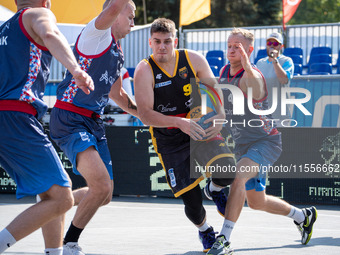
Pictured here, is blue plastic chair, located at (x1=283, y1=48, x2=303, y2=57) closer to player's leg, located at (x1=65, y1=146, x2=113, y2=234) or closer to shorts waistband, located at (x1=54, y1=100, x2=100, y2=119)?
shorts waistband, located at (x1=54, y1=100, x2=100, y2=119)

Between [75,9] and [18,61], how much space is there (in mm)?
8259

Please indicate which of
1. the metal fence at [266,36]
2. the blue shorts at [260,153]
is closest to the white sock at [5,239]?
the blue shorts at [260,153]

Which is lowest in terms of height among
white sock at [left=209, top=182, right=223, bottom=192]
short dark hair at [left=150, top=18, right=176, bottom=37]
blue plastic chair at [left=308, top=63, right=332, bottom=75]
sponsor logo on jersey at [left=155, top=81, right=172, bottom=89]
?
white sock at [left=209, top=182, right=223, bottom=192]

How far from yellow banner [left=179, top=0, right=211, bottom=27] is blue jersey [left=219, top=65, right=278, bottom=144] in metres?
8.98

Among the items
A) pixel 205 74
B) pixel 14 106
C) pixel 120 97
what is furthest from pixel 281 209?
pixel 14 106

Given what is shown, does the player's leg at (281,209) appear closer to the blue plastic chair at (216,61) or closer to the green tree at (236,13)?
the blue plastic chair at (216,61)

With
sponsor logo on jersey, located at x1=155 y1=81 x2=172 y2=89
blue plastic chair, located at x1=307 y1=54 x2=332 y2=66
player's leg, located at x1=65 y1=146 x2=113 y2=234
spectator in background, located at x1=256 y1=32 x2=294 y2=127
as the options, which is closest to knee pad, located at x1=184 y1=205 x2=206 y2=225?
player's leg, located at x1=65 y1=146 x2=113 y2=234

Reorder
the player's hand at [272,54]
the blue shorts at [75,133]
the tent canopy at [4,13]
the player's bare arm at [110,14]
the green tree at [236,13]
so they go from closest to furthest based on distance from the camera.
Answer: the player's bare arm at [110,14] → the blue shorts at [75,133] → the player's hand at [272,54] → the tent canopy at [4,13] → the green tree at [236,13]

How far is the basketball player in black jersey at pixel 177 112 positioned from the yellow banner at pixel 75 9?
6.67 metres

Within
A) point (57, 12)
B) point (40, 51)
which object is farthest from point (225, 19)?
point (40, 51)

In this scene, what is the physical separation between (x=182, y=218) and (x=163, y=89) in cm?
236

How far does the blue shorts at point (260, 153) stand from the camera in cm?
436

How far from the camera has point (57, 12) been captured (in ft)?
34.4

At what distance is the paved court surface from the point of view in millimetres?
4109
